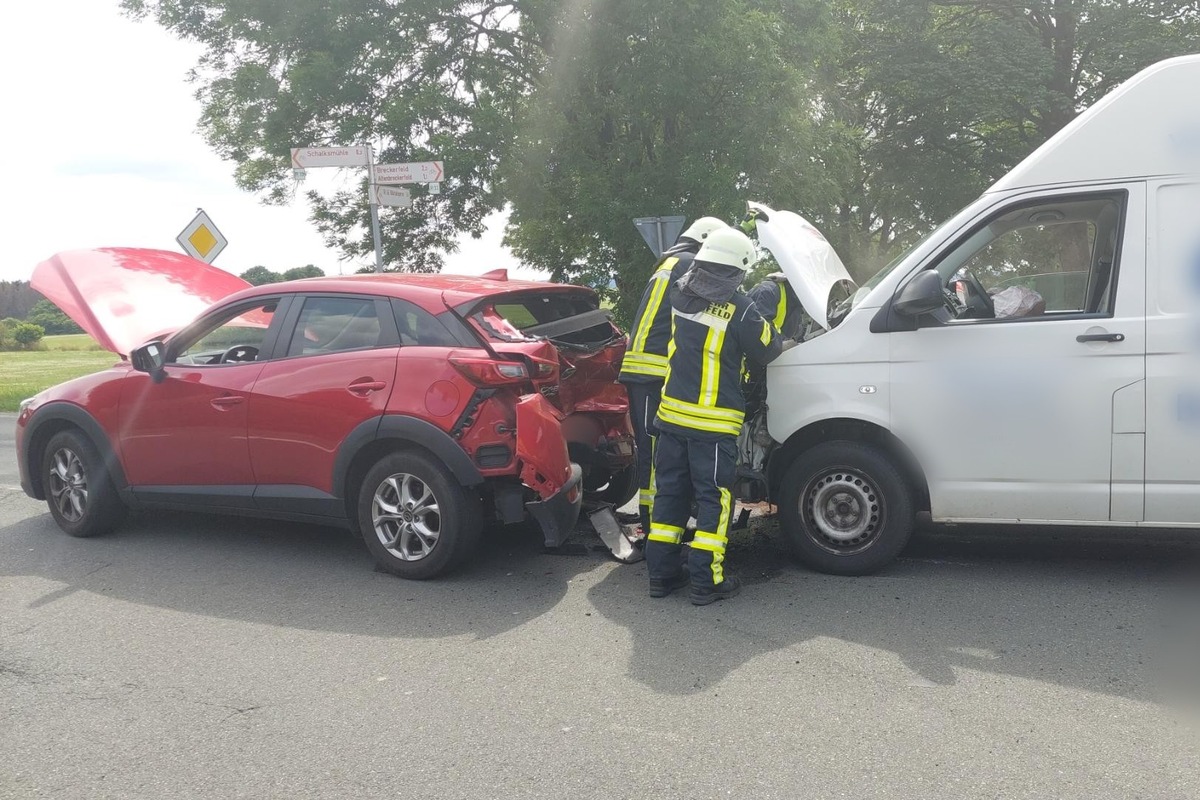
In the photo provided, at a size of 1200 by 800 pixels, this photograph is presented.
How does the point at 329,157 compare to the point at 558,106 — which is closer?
the point at 329,157

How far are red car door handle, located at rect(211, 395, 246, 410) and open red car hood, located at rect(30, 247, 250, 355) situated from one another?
3.30ft

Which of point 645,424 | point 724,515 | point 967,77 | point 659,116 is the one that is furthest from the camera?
point 967,77

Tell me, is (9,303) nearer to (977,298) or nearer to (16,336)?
(16,336)

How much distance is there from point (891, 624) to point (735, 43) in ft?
33.5

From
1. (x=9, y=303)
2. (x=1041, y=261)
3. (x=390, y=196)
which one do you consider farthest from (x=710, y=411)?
(x=9, y=303)

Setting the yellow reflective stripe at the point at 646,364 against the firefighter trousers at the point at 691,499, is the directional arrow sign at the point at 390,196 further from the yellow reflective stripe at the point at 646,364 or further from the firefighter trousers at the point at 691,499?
the firefighter trousers at the point at 691,499

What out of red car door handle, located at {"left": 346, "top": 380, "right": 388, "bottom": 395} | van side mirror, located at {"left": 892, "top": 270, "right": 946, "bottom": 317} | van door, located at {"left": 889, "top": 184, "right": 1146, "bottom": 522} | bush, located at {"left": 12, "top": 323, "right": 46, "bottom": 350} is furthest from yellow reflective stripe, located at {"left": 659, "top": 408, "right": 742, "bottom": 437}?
bush, located at {"left": 12, "top": 323, "right": 46, "bottom": 350}

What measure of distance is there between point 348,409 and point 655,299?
72.5 inches

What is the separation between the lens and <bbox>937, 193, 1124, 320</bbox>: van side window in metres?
4.90

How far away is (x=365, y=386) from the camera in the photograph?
5.49 m

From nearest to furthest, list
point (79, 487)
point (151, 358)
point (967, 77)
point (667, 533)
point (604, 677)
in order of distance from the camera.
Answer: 1. point (604, 677)
2. point (667, 533)
3. point (151, 358)
4. point (79, 487)
5. point (967, 77)

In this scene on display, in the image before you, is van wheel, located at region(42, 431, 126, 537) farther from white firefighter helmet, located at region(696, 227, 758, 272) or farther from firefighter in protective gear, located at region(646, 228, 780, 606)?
white firefighter helmet, located at region(696, 227, 758, 272)

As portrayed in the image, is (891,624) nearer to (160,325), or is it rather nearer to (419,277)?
(419,277)

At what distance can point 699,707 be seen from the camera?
12.5ft
